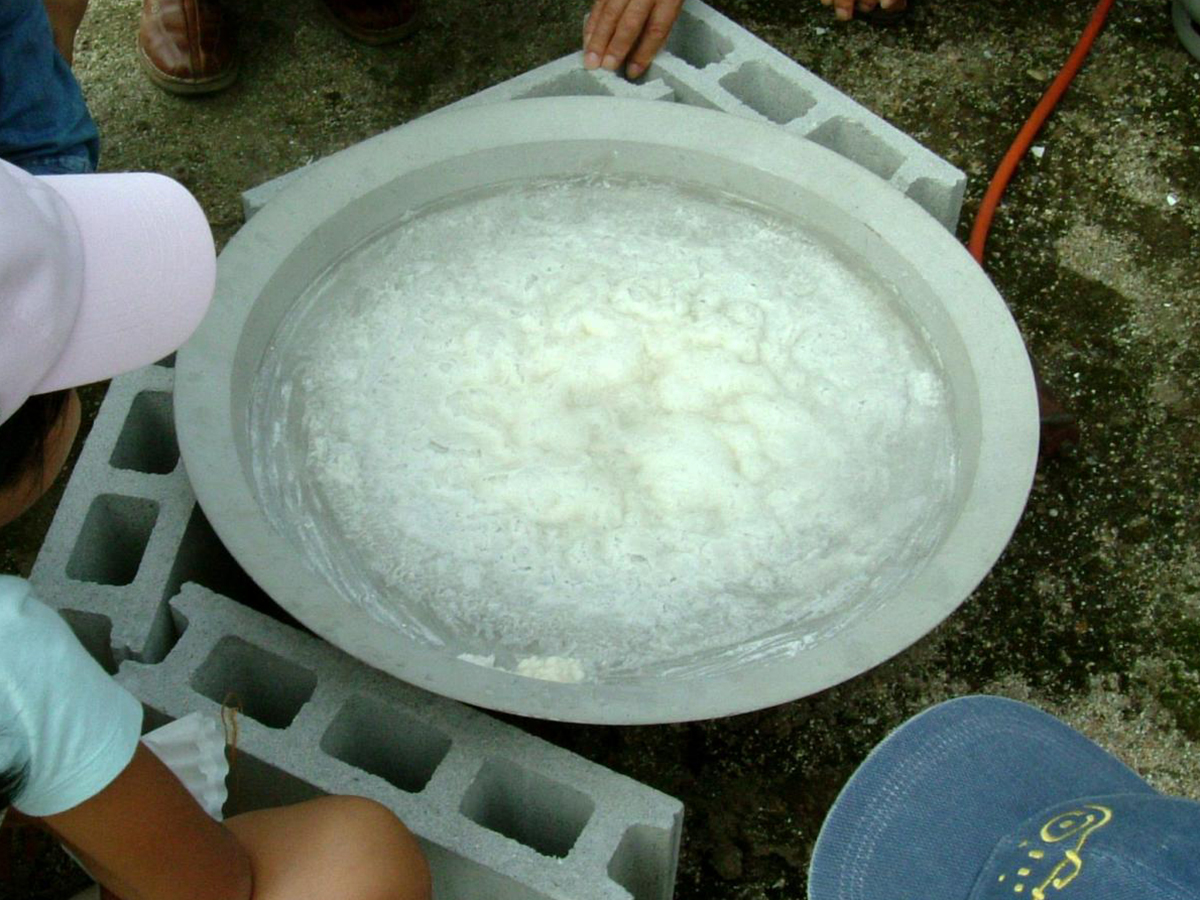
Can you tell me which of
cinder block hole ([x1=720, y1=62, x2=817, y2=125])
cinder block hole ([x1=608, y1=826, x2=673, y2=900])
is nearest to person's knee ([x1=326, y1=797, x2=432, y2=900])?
cinder block hole ([x1=608, y1=826, x2=673, y2=900])

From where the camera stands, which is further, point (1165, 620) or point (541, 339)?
point (1165, 620)

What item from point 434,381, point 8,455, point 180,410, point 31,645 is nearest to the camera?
point 31,645

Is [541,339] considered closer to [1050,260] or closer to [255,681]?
[255,681]

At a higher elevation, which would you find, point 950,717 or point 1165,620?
point 950,717

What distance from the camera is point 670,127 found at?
1.93 metres

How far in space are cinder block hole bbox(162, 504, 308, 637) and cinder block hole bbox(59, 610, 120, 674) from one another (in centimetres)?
9

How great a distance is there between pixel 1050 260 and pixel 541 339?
3.78ft

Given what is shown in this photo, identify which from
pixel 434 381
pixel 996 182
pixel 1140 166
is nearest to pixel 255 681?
pixel 434 381

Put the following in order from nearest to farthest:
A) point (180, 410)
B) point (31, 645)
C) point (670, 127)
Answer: point (31, 645), point (180, 410), point (670, 127)

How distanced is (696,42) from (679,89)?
0.52 feet

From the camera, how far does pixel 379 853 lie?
54.2 inches

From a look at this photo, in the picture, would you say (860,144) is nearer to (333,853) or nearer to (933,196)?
(933,196)

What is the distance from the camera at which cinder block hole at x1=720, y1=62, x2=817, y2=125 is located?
2.13 metres

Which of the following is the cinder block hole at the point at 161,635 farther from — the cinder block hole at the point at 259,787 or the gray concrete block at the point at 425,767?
the cinder block hole at the point at 259,787
